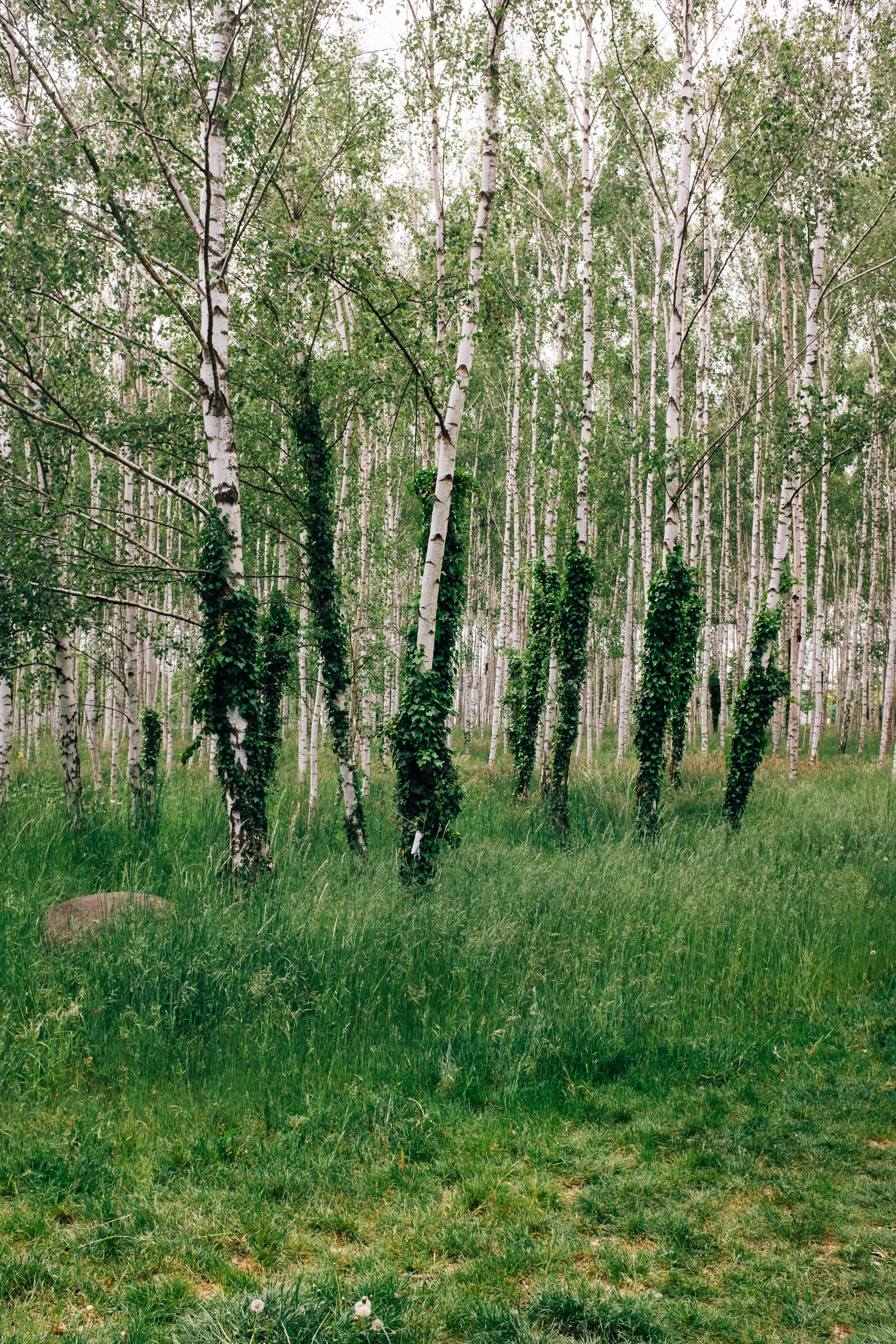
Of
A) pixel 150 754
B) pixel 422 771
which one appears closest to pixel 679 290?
pixel 422 771

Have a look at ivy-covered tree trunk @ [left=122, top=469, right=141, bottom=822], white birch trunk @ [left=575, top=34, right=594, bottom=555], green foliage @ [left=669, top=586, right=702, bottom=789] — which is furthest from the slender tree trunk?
ivy-covered tree trunk @ [left=122, top=469, right=141, bottom=822]

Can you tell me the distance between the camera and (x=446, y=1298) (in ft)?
10.6

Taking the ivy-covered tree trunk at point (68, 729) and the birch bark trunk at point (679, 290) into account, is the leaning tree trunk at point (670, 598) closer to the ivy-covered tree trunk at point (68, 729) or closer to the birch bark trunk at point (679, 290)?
the birch bark trunk at point (679, 290)

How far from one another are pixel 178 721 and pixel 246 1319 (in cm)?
2802

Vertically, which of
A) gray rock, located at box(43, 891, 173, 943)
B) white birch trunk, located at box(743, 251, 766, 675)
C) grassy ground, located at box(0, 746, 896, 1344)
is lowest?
grassy ground, located at box(0, 746, 896, 1344)

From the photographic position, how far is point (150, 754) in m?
14.0

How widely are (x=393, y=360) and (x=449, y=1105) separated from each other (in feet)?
30.4

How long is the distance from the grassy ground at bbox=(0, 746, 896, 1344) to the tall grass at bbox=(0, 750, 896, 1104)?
3 cm

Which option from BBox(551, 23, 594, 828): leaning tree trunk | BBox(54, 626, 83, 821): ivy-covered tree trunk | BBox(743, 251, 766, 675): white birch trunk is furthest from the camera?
BBox(743, 251, 766, 675): white birch trunk

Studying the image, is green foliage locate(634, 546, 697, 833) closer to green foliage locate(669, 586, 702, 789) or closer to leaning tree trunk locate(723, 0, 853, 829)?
leaning tree trunk locate(723, 0, 853, 829)

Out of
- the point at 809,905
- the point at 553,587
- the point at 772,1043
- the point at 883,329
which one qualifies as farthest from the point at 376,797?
the point at 883,329

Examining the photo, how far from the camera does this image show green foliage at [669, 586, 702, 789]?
13.2m

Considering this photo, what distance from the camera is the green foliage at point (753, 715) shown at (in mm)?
11383

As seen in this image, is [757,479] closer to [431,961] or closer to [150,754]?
[150,754]
